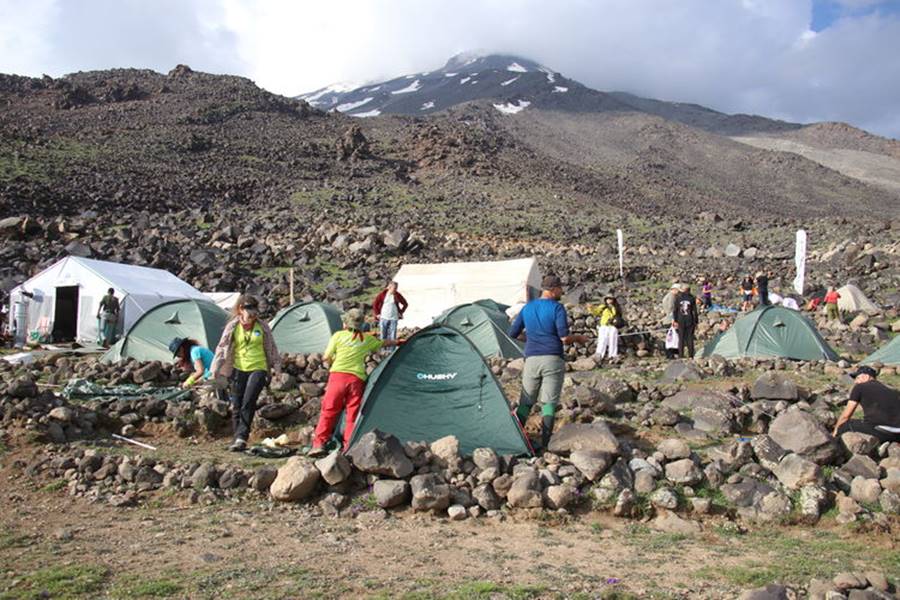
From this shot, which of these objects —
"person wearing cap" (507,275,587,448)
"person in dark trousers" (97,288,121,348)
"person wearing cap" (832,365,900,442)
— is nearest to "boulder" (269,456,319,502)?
"person wearing cap" (507,275,587,448)

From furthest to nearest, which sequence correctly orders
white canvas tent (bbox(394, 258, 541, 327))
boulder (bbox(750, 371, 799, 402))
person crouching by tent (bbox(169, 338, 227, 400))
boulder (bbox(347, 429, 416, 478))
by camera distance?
white canvas tent (bbox(394, 258, 541, 327)) < person crouching by tent (bbox(169, 338, 227, 400)) < boulder (bbox(750, 371, 799, 402)) < boulder (bbox(347, 429, 416, 478))

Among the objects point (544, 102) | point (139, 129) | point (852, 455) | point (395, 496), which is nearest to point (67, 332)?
point (395, 496)

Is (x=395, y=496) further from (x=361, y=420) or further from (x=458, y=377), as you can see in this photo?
(x=458, y=377)

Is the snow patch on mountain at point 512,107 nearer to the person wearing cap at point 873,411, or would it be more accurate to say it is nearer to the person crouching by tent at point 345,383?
the person wearing cap at point 873,411

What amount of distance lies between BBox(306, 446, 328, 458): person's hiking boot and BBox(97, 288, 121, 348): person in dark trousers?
1170 cm

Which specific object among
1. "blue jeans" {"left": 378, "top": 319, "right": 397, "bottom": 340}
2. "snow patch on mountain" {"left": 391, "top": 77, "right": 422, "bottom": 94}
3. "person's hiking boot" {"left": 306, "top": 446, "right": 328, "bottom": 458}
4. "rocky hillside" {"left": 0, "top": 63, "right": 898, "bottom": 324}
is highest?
"snow patch on mountain" {"left": 391, "top": 77, "right": 422, "bottom": 94}

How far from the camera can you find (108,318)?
17406mm

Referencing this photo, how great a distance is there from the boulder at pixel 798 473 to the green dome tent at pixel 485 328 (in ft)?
29.3

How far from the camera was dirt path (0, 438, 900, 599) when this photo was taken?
4676 millimetres

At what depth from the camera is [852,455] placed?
7504 mm

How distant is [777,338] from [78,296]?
16.6m

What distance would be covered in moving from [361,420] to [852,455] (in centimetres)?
503

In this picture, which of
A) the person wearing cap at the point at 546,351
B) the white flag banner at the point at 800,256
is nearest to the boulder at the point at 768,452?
the person wearing cap at the point at 546,351

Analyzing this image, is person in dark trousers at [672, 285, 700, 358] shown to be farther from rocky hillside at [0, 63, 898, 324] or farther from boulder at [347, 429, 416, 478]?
rocky hillside at [0, 63, 898, 324]
